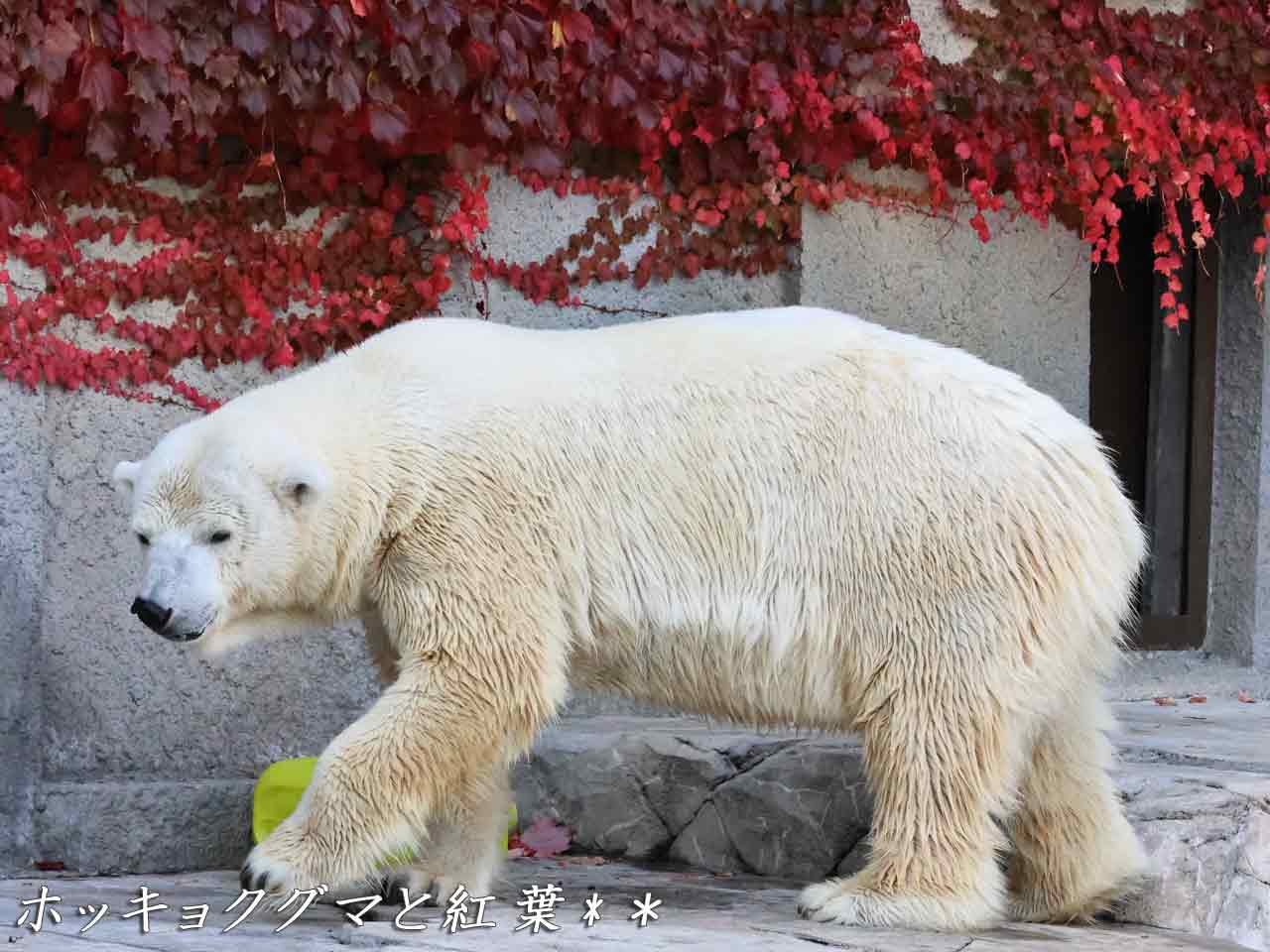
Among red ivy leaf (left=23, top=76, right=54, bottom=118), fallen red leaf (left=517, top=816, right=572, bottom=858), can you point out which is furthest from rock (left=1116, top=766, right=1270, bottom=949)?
red ivy leaf (left=23, top=76, right=54, bottom=118)

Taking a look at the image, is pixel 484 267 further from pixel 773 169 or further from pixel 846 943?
pixel 846 943

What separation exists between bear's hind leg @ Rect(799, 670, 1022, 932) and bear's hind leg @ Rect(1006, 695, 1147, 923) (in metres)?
0.29

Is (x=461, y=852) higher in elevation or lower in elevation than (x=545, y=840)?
higher

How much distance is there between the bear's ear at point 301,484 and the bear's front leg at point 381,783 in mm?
425

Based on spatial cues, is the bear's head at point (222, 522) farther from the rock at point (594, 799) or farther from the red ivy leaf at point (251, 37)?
the red ivy leaf at point (251, 37)

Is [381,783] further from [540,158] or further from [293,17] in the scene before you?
[540,158]

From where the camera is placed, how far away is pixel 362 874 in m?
3.57

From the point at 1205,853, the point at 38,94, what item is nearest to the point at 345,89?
the point at 38,94

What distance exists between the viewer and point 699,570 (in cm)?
377

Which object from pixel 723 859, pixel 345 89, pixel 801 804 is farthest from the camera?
pixel 345 89

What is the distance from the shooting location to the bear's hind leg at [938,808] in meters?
3.59

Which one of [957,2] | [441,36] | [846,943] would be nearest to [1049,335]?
[957,2]

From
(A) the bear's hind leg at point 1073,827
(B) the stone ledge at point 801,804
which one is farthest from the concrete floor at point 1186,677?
(A) the bear's hind leg at point 1073,827

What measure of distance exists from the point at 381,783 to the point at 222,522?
65 cm
